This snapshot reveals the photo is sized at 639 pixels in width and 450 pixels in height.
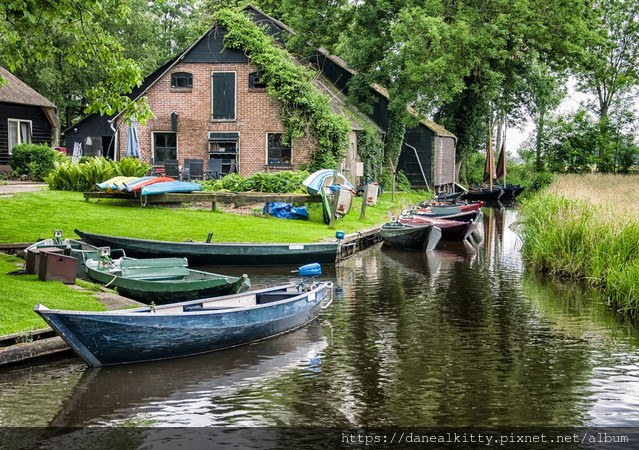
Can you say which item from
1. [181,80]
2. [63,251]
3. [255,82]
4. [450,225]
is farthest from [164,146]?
[63,251]

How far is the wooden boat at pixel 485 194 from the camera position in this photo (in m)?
49.5

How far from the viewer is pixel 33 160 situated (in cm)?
3631

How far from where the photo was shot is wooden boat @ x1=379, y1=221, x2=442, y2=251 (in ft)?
85.2

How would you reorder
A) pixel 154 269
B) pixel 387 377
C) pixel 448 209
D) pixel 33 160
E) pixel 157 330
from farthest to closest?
pixel 33 160 < pixel 448 209 < pixel 154 269 < pixel 157 330 < pixel 387 377

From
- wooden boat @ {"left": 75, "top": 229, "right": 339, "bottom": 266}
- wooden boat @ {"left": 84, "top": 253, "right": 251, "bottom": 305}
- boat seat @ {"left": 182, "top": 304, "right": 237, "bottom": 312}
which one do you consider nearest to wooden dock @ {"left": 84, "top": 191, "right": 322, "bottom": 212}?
wooden boat @ {"left": 75, "top": 229, "right": 339, "bottom": 266}

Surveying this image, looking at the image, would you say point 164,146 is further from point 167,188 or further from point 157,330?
point 157,330

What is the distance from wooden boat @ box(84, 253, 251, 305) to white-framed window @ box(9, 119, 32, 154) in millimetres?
25314

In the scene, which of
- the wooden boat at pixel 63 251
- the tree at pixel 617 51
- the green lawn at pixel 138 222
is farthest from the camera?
the tree at pixel 617 51

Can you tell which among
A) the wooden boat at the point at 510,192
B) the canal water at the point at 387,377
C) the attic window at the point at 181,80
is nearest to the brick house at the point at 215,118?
the attic window at the point at 181,80

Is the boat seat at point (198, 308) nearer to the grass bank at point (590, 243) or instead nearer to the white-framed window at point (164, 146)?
the grass bank at point (590, 243)

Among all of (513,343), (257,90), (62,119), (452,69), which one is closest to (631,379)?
(513,343)

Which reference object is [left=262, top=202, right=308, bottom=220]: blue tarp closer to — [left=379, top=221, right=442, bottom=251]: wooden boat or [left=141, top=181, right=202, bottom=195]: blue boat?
[left=141, top=181, right=202, bottom=195]: blue boat

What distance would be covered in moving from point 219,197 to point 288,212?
3259 mm

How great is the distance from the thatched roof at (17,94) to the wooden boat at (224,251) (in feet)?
66.9
